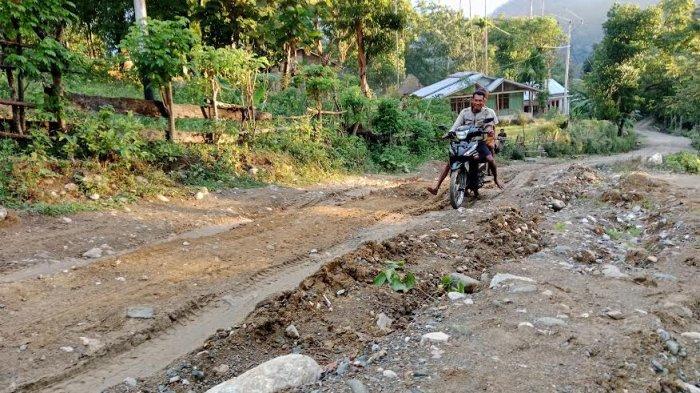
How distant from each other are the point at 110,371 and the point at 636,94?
3436 cm

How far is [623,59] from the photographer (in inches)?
1240

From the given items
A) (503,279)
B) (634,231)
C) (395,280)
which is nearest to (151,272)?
(395,280)

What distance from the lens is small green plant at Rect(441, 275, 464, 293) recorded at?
435cm

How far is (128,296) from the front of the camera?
4.52 metres

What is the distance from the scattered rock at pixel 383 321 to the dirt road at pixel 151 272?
122cm

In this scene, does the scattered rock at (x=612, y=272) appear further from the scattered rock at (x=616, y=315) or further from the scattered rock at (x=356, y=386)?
the scattered rock at (x=356, y=386)

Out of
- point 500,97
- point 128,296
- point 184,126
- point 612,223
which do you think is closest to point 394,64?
point 500,97

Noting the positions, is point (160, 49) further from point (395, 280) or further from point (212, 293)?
point (395, 280)

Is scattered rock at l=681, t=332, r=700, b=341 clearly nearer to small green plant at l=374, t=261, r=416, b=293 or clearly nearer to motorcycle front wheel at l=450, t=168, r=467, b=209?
small green plant at l=374, t=261, r=416, b=293

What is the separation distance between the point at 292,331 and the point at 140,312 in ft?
4.40

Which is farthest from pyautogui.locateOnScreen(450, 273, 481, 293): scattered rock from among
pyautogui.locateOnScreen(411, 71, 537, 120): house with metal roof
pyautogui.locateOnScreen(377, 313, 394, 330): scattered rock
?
pyautogui.locateOnScreen(411, 71, 537, 120): house with metal roof

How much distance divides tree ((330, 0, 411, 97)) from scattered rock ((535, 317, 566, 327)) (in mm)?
20617

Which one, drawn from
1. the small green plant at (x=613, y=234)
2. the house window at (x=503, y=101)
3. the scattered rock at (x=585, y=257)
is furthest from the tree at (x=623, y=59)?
the scattered rock at (x=585, y=257)

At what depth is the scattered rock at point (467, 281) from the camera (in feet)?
14.2
